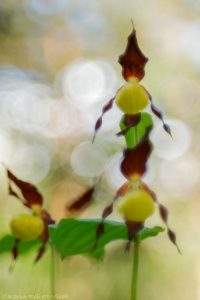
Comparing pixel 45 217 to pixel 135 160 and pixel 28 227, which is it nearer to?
pixel 28 227

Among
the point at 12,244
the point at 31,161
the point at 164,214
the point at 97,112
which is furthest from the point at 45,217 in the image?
the point at 97,112

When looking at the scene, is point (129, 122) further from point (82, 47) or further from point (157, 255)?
point (82, 47)

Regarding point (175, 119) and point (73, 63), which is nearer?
point (175, 119)

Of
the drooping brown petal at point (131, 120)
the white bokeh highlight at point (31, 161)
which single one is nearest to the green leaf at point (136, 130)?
the drooping brown petal at point (131, 120)

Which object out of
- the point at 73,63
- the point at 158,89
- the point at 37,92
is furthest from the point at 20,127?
the point at 158,89

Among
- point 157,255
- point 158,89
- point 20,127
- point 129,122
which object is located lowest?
point 157,255

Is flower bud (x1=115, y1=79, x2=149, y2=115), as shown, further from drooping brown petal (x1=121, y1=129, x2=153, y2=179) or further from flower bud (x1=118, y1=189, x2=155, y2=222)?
flower bud (x1=118, y1=189, x2=155, y2=222)
